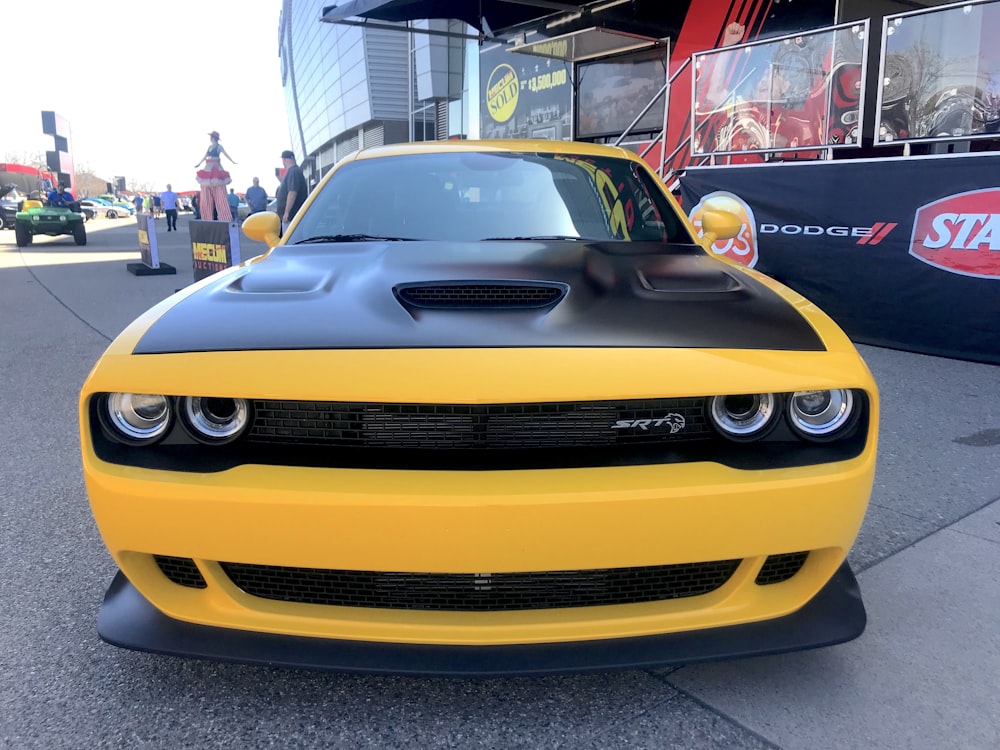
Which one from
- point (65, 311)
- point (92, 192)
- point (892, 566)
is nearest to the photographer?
point (892, 566)

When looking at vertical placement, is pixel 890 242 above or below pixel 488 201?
below

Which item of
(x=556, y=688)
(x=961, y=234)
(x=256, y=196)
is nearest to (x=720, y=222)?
(x=556, y=688)

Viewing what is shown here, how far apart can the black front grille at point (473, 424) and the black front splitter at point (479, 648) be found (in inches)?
17.3

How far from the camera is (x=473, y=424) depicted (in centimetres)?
168

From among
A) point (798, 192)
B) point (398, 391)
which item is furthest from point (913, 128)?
point (398, 391)

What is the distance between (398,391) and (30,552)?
1912 millimetres

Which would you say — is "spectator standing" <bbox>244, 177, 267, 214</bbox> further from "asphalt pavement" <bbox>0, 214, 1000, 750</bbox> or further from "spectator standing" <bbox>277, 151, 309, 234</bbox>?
"asphalt pavement" <bbox>0, 214, 1000, 750</bbox>

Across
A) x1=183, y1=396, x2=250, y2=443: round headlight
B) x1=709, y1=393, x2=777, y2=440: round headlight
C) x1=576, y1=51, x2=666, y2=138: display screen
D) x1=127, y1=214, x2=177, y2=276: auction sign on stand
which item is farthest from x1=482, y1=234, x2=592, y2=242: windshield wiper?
x1=127, y1=214, x2=177, y2=276: auction sign on stand

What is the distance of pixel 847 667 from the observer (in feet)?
6.69

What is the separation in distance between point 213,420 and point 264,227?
164 centimetres

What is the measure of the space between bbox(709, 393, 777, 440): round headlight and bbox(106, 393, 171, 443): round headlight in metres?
1.25

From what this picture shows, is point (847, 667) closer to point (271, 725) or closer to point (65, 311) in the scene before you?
point (271, 725)

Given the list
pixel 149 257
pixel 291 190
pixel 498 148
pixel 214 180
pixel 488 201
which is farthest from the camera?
pixel 214 180

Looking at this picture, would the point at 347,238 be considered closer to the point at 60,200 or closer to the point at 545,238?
the point at 545,238
